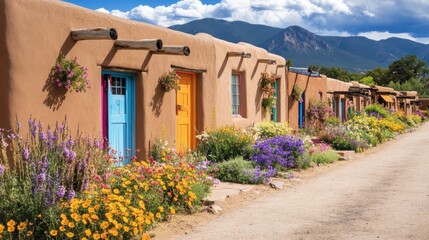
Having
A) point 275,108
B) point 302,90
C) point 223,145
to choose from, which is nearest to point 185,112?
point 223,145

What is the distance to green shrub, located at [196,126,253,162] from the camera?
1148 centimetres

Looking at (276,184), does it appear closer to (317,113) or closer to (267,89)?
(267,89)

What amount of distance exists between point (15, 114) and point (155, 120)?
3.53 meters

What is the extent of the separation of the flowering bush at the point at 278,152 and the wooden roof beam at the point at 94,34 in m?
4.14

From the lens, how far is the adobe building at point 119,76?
7.56m

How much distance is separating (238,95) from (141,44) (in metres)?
6.56

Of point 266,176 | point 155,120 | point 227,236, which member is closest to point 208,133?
point 155,120

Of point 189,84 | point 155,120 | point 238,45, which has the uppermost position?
point 238,45

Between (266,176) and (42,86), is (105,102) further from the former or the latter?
(266,176)

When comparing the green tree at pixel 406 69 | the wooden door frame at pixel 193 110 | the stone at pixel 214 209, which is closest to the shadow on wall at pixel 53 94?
the stone at pixel 214 209

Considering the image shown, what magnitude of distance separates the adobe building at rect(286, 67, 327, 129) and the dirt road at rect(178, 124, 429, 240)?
29.7 ft

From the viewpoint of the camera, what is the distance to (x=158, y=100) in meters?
10.7

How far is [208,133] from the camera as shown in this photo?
40.3ft

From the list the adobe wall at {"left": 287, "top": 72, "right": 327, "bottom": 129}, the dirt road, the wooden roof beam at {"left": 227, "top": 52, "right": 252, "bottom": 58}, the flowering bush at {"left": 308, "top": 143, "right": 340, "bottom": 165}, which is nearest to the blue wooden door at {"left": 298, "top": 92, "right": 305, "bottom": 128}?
the adobe wall at {"left": 287, "top": 72, "right": 327, "bottom": 129}
